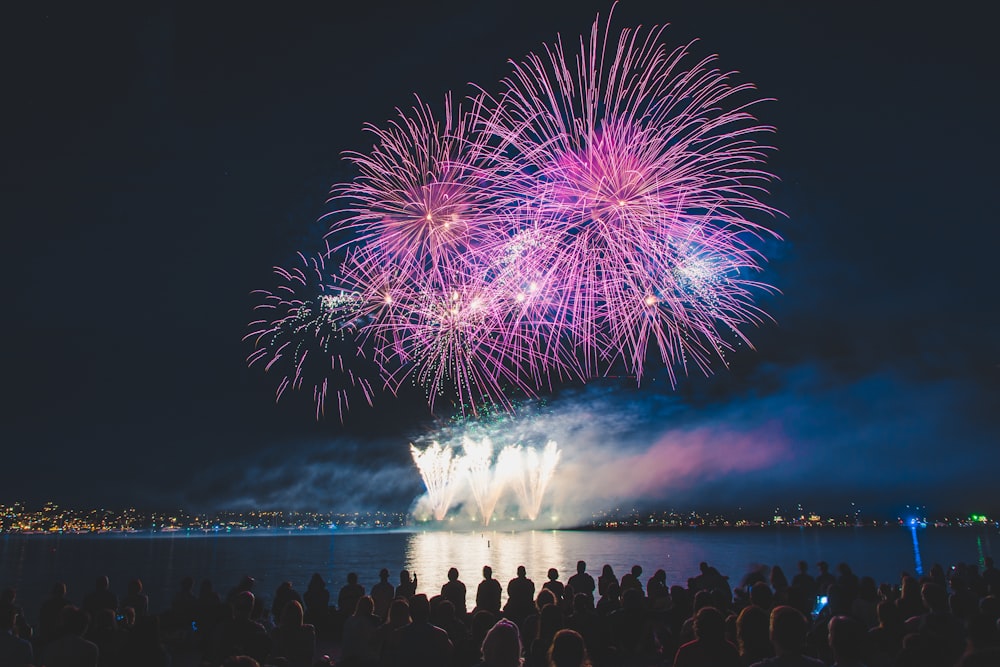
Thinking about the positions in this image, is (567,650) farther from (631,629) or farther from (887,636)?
(631,629)

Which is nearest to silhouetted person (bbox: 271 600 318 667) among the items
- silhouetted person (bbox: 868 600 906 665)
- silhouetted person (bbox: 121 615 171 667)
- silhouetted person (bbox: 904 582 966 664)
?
silhouetted person (bbox: 121 615 171 667)

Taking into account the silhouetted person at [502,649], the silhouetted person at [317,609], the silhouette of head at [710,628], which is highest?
the silhouette of head at [710,628]

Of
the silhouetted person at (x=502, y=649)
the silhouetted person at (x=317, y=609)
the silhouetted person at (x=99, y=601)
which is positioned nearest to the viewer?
the silhouetted person at (x=502, y=649)

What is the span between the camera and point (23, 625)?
9086mm

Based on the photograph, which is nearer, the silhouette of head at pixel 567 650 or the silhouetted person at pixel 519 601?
the silhouette of head at pixel 567 650

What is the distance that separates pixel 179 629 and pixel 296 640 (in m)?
5.43

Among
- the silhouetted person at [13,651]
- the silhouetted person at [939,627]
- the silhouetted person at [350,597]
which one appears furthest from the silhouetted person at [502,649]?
the silhouetted person at [350,597]

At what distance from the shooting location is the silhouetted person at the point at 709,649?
5.46 metres

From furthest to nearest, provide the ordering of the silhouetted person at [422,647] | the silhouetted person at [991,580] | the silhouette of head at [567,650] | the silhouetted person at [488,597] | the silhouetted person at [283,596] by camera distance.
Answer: the silhouetted person at [991,580]
the silhouetted person at [283,596]
the silhouetted person at [488,597]
the silhouetted person at [422,647]
the silhouette of head at [567,650]

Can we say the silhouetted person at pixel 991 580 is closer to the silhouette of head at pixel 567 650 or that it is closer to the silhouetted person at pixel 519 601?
the silhouetted person at pixel 519 601

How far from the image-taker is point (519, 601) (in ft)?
34.2

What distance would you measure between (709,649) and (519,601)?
539cm

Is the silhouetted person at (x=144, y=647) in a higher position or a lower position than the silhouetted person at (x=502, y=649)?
lower

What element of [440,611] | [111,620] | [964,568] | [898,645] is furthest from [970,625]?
[964,568]
